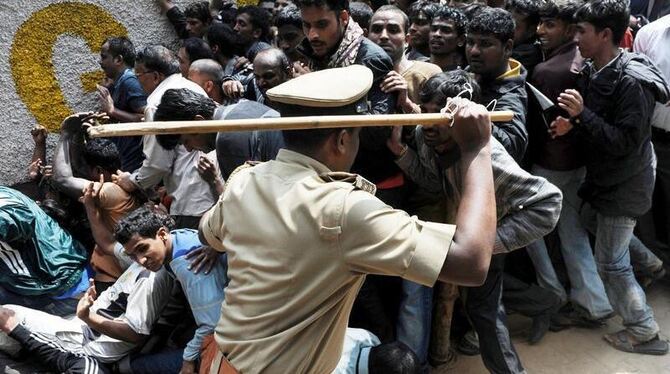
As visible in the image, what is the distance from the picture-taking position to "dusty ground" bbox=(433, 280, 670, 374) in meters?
3.97

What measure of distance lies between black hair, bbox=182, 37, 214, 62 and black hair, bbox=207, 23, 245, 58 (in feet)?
0.50

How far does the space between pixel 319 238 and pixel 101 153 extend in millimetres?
3383

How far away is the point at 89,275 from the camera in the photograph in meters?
4.86

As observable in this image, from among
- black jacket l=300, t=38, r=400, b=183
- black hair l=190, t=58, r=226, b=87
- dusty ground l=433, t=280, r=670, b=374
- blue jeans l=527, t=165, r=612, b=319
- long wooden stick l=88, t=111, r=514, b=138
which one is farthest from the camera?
black hair l=190, t=58, r=226, b=87

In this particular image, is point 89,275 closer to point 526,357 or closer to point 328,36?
point 328,36

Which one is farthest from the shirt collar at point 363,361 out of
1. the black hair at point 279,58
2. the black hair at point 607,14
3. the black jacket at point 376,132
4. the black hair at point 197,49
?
the black hair at point 197,49

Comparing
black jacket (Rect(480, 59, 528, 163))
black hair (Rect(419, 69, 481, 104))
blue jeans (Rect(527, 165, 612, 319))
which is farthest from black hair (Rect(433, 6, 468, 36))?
black hair (Rect(419, 69, 481, 104))

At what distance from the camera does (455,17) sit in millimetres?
4387

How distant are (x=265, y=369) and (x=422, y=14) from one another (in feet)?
11.5

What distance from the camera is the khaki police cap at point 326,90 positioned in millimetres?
1980

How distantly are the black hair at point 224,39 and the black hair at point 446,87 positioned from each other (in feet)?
8.56

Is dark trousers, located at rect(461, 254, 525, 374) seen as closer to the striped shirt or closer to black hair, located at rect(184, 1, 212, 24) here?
the striped shirt

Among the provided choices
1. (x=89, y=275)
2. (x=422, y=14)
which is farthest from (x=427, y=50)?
(x=89, y=275)

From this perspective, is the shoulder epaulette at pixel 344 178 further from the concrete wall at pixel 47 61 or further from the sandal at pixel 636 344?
the concrete wall at pixel 47 61
